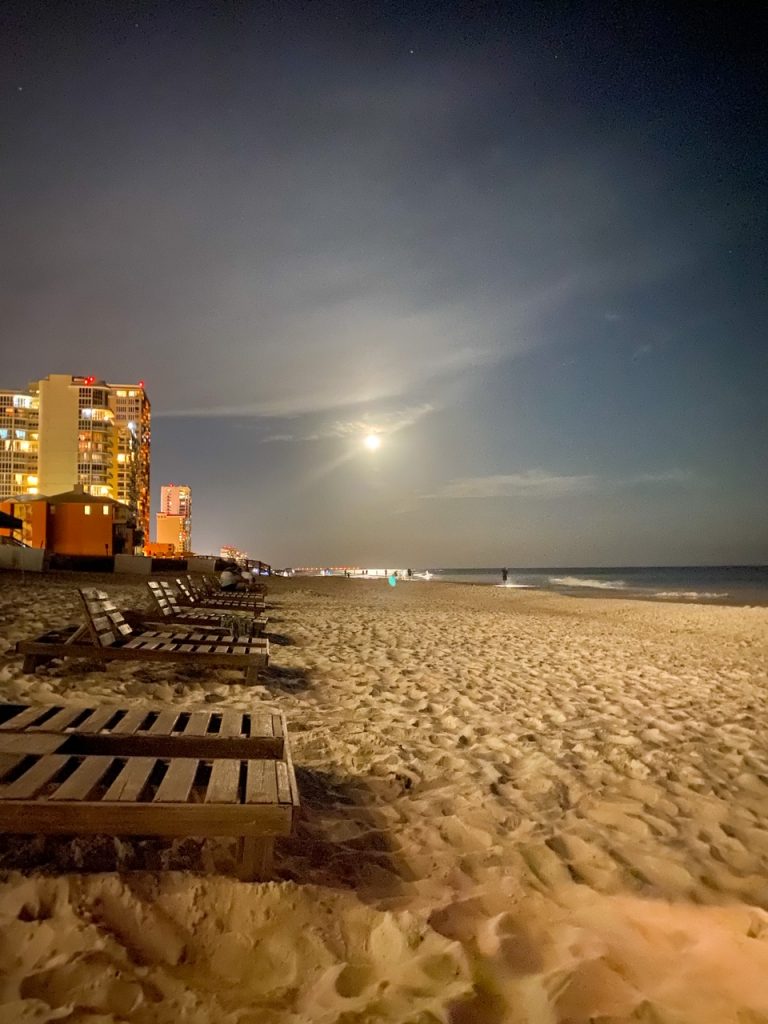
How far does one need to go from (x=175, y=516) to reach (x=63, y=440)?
37361 millimetres

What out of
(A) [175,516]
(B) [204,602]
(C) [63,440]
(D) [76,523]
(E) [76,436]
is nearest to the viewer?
(B) [204,602]

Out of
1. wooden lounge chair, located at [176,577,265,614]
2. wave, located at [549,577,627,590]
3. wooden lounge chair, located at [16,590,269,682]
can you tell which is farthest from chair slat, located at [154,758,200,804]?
wave, located at [549,577,627,590]

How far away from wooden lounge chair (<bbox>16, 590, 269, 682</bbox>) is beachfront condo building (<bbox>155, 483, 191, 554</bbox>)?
11232 centimetres

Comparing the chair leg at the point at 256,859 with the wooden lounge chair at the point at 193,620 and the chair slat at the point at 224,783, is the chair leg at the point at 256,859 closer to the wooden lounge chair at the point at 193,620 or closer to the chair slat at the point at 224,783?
the chair slat at the point at 224,783

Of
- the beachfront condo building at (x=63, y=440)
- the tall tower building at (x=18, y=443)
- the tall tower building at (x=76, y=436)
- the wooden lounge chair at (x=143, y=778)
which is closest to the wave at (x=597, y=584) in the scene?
the wooden lounge chair at (x=143, y=778)

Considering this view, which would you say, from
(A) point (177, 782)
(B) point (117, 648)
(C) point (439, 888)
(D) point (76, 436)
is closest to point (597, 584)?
(B) point (117, 648)

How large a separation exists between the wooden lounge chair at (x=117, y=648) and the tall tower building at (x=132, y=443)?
3545 inches

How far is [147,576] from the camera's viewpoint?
77.2 ft

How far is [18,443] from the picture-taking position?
8962 centimetres

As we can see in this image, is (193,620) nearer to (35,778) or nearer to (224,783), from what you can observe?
(35,778)

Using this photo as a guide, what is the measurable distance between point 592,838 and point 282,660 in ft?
17.4

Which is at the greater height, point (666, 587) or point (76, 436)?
point (76, 436)

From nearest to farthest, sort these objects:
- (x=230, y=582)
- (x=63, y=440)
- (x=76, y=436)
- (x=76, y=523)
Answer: (x=230, y=582) → (x=76, y=523) → (x=63, y=440) → (x=76, y=436)

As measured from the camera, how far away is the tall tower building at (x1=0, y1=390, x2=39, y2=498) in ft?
291
